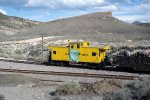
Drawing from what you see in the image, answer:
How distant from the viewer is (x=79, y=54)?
108ft

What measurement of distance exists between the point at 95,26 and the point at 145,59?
83.1 m

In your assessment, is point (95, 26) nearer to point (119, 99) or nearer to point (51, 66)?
point (51, 66)

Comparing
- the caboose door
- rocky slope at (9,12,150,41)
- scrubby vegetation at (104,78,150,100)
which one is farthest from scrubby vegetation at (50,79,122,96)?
rocky slope at (9,12,150,41)

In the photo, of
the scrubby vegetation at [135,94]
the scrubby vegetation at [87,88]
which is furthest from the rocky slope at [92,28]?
the scrubby vegetation at [135,94]

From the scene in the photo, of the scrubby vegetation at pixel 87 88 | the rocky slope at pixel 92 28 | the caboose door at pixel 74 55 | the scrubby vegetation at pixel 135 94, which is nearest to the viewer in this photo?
the scrubby vegetation at pixel 135 94

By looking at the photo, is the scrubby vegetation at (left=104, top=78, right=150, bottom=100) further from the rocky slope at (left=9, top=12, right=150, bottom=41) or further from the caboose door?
the rocky slope at (left=9, top=12, right=150, bottom=41)

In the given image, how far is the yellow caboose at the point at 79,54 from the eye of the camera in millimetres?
32250

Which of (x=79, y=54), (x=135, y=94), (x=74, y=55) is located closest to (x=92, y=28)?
(x=74, y=55)

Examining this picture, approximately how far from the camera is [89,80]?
81.1 feet

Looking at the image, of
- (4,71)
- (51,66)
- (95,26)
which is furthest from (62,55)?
(95,26)

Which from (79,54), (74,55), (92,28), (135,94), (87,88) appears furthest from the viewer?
(92,28)

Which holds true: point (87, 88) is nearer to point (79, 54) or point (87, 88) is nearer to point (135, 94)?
point (135, 94)

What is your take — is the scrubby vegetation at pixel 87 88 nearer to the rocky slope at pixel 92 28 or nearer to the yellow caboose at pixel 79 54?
the yellow caboose at pixel 79 54

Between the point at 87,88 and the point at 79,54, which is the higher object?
the point at 79,54
